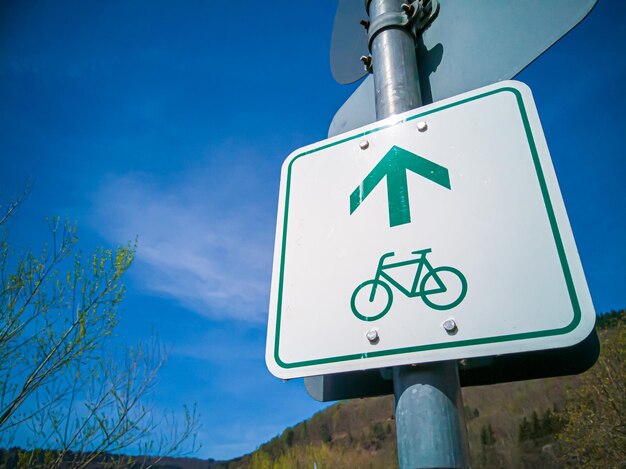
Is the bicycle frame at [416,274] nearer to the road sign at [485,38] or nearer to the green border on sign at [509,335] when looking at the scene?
the green border on sign at [509,335]

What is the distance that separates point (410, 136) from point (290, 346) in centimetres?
62

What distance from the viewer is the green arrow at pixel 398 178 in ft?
2.99

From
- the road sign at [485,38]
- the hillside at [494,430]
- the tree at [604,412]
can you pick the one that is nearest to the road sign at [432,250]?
the road sign at [485,38]

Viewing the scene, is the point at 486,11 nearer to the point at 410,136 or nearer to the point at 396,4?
the point at 396,4

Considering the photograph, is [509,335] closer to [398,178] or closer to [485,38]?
[398,178]

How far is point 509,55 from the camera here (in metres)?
1.12

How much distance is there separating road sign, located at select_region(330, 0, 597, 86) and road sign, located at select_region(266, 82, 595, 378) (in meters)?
0.21

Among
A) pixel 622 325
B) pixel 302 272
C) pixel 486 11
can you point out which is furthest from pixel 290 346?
pixel 622 325

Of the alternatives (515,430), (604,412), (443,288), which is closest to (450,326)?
(443,288)

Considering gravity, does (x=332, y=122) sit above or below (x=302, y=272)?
above

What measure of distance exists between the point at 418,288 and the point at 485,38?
0.87m

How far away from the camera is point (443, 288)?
78 cm

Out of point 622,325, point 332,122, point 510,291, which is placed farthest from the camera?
point 622,325

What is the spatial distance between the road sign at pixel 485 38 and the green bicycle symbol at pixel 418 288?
665 mm
